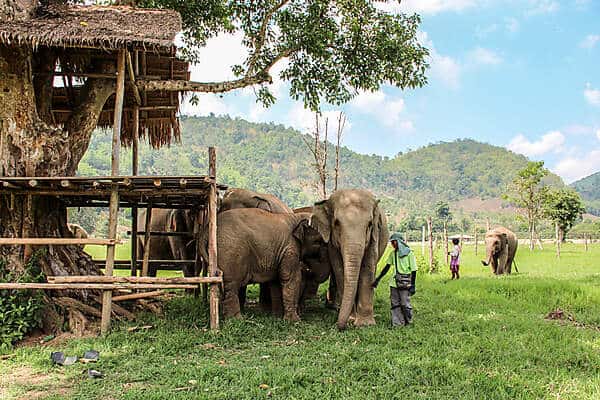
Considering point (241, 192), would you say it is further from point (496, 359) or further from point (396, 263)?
point (496, 359)

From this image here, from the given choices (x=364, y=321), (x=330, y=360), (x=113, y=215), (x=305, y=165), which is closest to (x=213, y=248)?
(x=113, y=215)

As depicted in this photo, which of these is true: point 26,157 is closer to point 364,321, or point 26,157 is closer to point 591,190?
point 364,321

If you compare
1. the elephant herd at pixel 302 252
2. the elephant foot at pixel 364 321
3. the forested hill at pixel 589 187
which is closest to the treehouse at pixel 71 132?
the elephant herd at pixel 302 252

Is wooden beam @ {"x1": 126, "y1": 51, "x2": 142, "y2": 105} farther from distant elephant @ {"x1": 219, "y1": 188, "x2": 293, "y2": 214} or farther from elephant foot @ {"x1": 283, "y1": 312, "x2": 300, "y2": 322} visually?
elephant foot @ {"x1": 283, "y1": 312, "x2": 300, "y2": 322}

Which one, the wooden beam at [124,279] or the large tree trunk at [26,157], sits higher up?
the large tree trunk at [26,157]

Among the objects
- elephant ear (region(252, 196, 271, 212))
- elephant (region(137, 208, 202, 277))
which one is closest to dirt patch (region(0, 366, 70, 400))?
elephant ear (region(252, 196, 271, 212))

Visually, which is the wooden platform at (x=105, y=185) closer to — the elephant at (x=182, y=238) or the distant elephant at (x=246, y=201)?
the distant elephant at (x=246, y=201)

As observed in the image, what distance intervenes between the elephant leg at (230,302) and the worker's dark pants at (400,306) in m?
2.61

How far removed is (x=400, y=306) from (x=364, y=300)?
600 mm

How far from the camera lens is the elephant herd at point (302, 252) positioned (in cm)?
912

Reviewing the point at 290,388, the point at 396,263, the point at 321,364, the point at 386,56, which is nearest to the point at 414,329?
the point at 396,263

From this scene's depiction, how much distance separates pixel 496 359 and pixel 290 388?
280 cm

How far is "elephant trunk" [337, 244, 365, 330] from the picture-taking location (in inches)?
342

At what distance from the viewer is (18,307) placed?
8.59m
